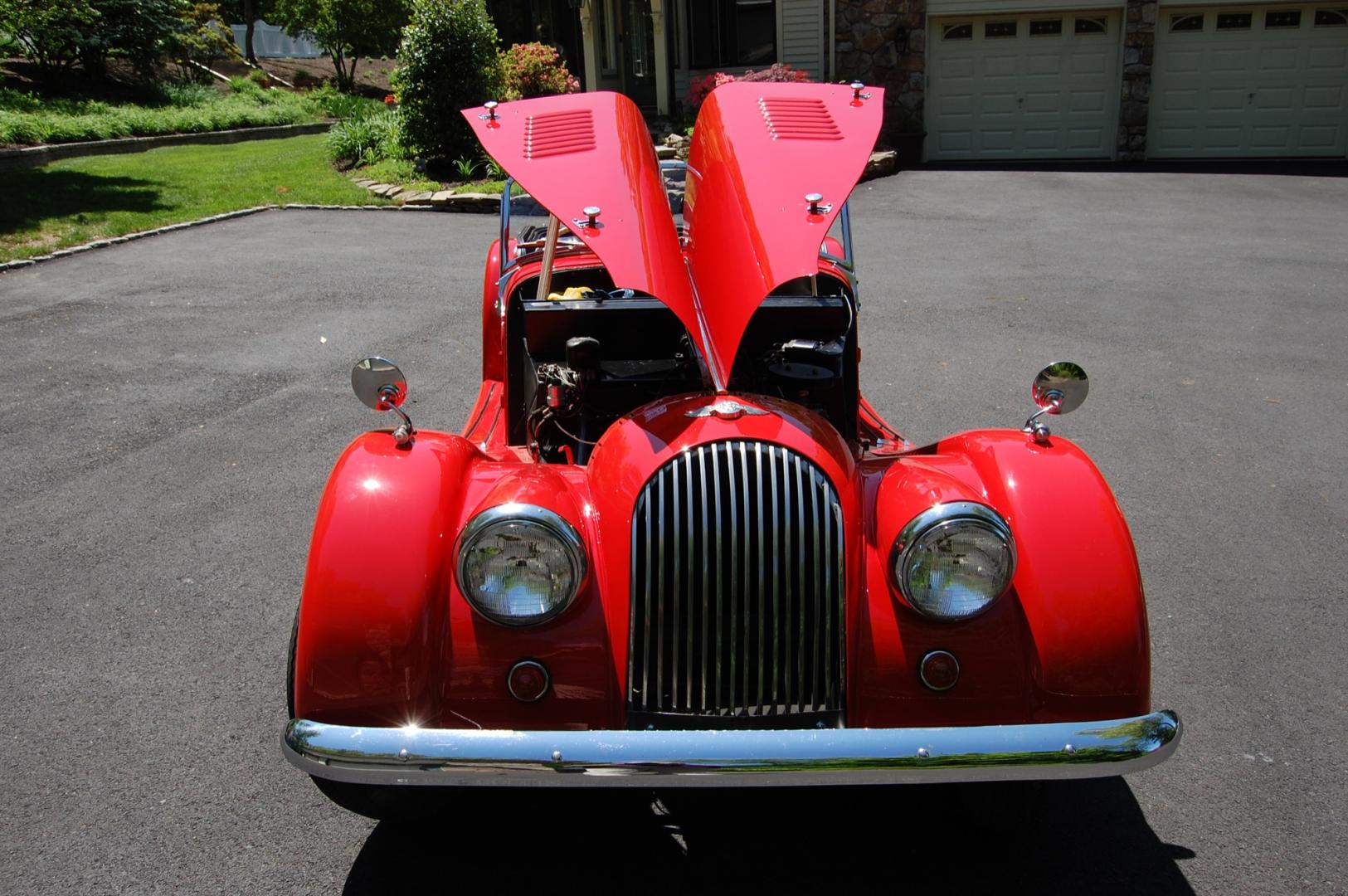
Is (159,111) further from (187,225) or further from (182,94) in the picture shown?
(187,225)

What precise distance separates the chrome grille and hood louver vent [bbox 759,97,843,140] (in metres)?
1.65

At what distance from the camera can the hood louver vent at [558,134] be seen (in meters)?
3.83

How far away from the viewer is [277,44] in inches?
1254

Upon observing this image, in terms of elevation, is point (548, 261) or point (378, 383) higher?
point (548, 261)

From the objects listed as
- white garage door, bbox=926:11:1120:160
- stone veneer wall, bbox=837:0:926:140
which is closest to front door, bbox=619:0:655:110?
stone veneer wall, bbox=837:0:926:140

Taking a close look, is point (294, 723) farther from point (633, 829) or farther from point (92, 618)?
point (92, 618)

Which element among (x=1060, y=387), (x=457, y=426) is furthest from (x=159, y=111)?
(x=1060, y=387)

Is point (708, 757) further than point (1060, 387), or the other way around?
point (1060, 387)

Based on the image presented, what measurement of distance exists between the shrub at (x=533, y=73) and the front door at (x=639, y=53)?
115 inches

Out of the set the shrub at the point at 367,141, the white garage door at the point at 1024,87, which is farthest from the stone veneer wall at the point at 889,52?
the shrub at the point at 367,141

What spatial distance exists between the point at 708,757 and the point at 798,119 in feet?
8.41

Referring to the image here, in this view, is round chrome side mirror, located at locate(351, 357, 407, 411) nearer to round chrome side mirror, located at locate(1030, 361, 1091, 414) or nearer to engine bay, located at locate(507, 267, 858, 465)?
engine bay, located at locate(507, 267, 858, 465)

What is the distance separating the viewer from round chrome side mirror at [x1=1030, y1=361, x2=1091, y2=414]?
3.33 meters

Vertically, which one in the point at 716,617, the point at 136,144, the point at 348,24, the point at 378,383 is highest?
the point at 348,24
